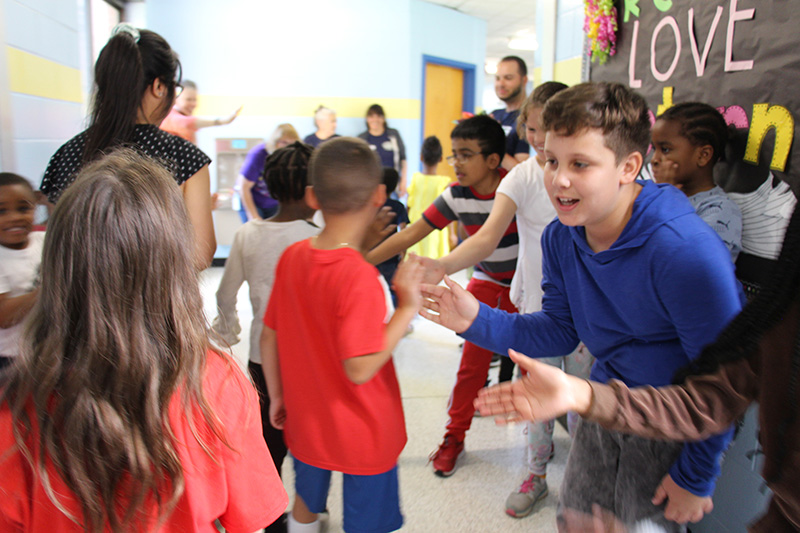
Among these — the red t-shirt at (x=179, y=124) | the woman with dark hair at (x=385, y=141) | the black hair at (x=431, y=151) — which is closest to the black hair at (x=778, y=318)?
the black hair at (x=431, y=151)

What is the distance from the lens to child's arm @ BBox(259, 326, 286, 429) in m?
1.51

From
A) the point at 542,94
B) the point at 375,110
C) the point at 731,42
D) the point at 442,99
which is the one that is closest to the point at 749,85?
the point at 731,42

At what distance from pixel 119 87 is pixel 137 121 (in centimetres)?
9

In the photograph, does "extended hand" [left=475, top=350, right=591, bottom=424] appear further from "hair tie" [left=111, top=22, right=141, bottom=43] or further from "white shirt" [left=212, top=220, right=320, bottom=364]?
"hair tie" [left=111, top=22, right=141, bottom=43]

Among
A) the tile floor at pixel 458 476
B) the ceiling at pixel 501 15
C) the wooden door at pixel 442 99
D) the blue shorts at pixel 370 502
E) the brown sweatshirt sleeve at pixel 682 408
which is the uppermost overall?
the ceiling at pixel 501 15

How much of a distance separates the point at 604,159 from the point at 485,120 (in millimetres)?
1185

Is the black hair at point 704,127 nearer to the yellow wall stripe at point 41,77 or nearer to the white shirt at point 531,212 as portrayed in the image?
the white shirt at point 531,212

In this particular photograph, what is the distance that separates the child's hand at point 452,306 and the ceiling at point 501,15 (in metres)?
6.77

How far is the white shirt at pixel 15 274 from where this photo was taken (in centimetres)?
141

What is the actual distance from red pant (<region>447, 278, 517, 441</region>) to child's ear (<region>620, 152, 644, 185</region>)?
1179mm

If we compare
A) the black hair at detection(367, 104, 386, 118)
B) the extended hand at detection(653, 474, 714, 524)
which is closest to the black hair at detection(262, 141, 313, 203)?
the extended hand at detection(653, 474, 714, 524)

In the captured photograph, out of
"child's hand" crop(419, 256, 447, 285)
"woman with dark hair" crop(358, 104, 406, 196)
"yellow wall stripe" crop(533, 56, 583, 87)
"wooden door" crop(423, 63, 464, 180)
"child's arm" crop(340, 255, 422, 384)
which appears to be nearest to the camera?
"child's arm" crop(340, 255, 422, 384)

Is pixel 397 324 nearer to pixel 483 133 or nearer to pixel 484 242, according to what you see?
pixel 484 242

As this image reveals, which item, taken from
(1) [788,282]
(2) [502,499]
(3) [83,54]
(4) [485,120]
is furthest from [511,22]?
(1) [788,282]
